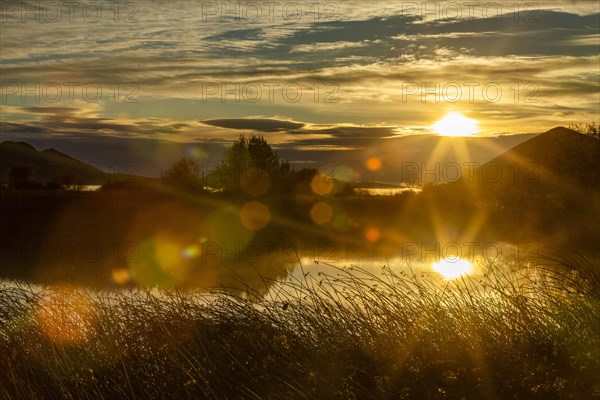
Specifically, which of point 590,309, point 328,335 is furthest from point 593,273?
point 328,335

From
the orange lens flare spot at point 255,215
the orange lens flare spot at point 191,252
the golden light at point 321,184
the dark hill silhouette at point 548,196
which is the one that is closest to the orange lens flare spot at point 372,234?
the dark hill silhouette at point 548,196

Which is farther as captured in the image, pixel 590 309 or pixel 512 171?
pixel 512 171

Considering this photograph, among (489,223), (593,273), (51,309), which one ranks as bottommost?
(489,223)

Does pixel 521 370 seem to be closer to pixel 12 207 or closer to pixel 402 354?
pixel 402 354

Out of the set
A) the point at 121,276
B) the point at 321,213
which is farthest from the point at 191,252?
the point at 321,213

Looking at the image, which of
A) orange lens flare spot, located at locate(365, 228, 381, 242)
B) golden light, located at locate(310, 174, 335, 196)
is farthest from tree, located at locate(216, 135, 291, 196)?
orange lens flare spot, located at locate(365, 228, 381, 242)

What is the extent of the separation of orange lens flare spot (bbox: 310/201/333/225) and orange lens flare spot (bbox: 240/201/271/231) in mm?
3330

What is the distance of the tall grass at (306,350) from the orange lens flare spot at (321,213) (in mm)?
42162

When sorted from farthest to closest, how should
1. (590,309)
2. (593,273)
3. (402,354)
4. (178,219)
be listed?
(178,219) < (593,273) < (590,309) < (402,354)

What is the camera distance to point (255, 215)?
5438 centimetres

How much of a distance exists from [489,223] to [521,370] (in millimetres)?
43629

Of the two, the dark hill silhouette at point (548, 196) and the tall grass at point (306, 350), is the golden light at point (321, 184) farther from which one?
the tall grass at point (306, 350)

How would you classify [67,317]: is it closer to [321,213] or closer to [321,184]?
[321,213]

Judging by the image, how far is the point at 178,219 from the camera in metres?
49.0
